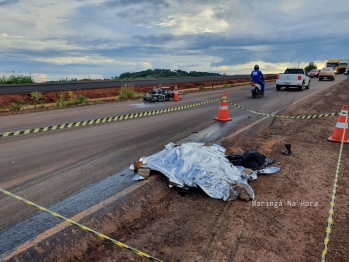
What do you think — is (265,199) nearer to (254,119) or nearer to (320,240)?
(320,240)

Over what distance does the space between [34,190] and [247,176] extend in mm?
3594

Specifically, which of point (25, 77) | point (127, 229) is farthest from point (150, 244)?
point (25, 77)

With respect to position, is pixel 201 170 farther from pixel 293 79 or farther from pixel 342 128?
pixel 293 79

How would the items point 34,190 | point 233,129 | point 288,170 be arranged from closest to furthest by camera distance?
point 34,190
point 288,170
point 233,129

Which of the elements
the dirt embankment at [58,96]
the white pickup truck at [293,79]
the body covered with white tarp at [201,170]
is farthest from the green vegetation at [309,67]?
the body covered with white tarp at [201,170]

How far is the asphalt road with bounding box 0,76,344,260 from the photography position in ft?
13.3

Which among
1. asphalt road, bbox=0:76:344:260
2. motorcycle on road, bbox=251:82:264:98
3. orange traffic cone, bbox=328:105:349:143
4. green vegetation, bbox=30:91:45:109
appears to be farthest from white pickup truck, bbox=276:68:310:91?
green vegetation, bbox=30:91:45:109

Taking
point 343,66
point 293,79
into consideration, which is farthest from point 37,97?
point 343,66

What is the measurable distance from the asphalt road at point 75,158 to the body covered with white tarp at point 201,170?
69cm

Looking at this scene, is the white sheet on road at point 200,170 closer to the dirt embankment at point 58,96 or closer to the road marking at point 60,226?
the road marking at point 60,226

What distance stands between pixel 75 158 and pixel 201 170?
3.09 metres

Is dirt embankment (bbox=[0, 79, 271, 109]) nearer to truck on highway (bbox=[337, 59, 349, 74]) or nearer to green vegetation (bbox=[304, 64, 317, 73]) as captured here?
truck on highway (bbox=[337, 59, 349, 74])

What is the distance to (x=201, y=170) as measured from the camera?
190 inches

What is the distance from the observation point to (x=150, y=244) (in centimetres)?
331
